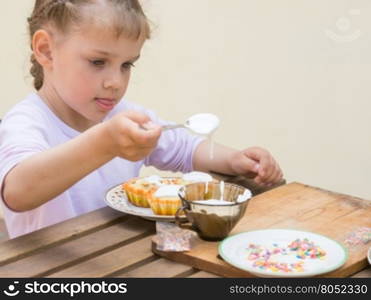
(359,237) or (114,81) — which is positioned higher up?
(114,81)

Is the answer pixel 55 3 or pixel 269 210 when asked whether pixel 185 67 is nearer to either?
pixel 55 3

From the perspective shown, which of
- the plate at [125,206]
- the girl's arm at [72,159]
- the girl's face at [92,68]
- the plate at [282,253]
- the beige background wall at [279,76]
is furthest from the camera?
the beige background wall at [279,76]

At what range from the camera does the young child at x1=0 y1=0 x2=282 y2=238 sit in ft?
4.17

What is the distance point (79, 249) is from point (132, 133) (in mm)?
208

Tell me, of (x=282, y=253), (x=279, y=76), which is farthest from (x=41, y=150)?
(x=279, y=76)

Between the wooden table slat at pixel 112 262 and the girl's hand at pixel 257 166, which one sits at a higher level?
the girl's hand at pixel 257 166

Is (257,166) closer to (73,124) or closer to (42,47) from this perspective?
(73,124)

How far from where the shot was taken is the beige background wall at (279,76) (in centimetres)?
263

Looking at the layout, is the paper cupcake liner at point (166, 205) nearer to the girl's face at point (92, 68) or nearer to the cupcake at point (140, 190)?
the cupcake at point (140, 190)

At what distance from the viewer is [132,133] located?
1167 mm

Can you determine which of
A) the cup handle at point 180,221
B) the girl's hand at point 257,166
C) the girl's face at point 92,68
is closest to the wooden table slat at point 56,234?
the cup handle at point 180,221

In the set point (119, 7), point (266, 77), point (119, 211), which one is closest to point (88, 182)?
point (119, 211)

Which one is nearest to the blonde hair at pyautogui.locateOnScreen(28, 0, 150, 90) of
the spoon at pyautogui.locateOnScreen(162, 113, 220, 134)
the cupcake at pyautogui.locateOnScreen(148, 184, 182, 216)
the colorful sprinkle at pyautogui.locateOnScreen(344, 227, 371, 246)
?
the spoon at pyautogui.locateOnScreen(162, 113, 220, 134)

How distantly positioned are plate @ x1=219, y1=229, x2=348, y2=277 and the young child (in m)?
0.22
